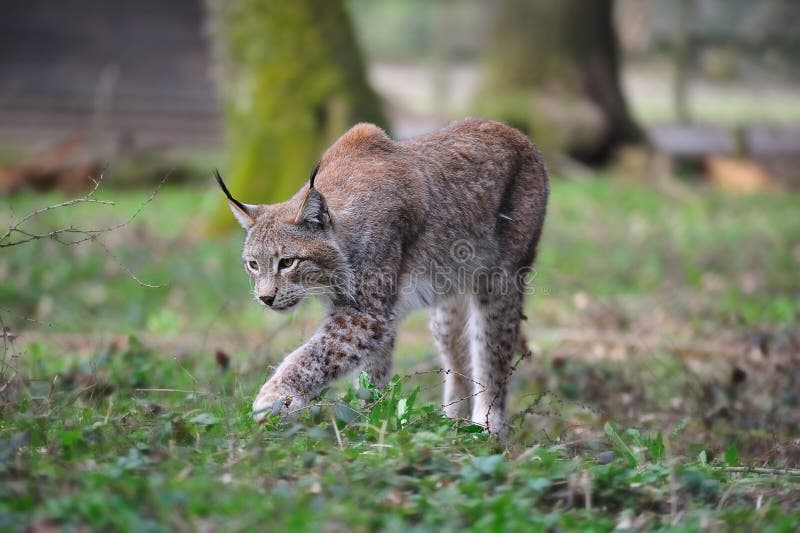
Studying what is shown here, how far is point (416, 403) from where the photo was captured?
21.4 feet

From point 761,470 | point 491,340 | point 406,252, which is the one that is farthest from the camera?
point 491,340

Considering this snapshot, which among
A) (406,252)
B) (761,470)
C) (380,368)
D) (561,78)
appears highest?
(561,78)

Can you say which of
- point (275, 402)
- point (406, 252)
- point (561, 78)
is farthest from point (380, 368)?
point (561, 78)

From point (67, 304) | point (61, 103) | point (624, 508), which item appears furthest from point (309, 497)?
point (61, 103)

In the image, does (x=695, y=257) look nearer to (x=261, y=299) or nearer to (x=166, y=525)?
(x=261, y=299)

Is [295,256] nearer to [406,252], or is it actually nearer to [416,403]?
[406,252]

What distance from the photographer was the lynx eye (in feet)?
17.4

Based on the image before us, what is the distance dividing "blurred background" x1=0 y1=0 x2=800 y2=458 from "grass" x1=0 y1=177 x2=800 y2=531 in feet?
0.16

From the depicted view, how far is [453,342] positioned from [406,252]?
2.95 feet

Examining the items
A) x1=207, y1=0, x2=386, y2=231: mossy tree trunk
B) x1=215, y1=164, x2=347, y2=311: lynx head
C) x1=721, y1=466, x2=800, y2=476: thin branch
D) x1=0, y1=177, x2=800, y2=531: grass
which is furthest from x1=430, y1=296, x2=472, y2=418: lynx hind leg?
x1=207, y1=0, x2=386, y2=231: mossy tree trunk

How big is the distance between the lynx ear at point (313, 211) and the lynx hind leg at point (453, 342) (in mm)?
1246

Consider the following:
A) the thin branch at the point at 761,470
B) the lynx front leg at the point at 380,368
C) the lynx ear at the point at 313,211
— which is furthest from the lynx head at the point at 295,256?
the thin branch at the point at 761,470

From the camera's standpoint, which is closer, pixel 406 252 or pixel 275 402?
pixel 275 402

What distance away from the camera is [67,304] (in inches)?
373
